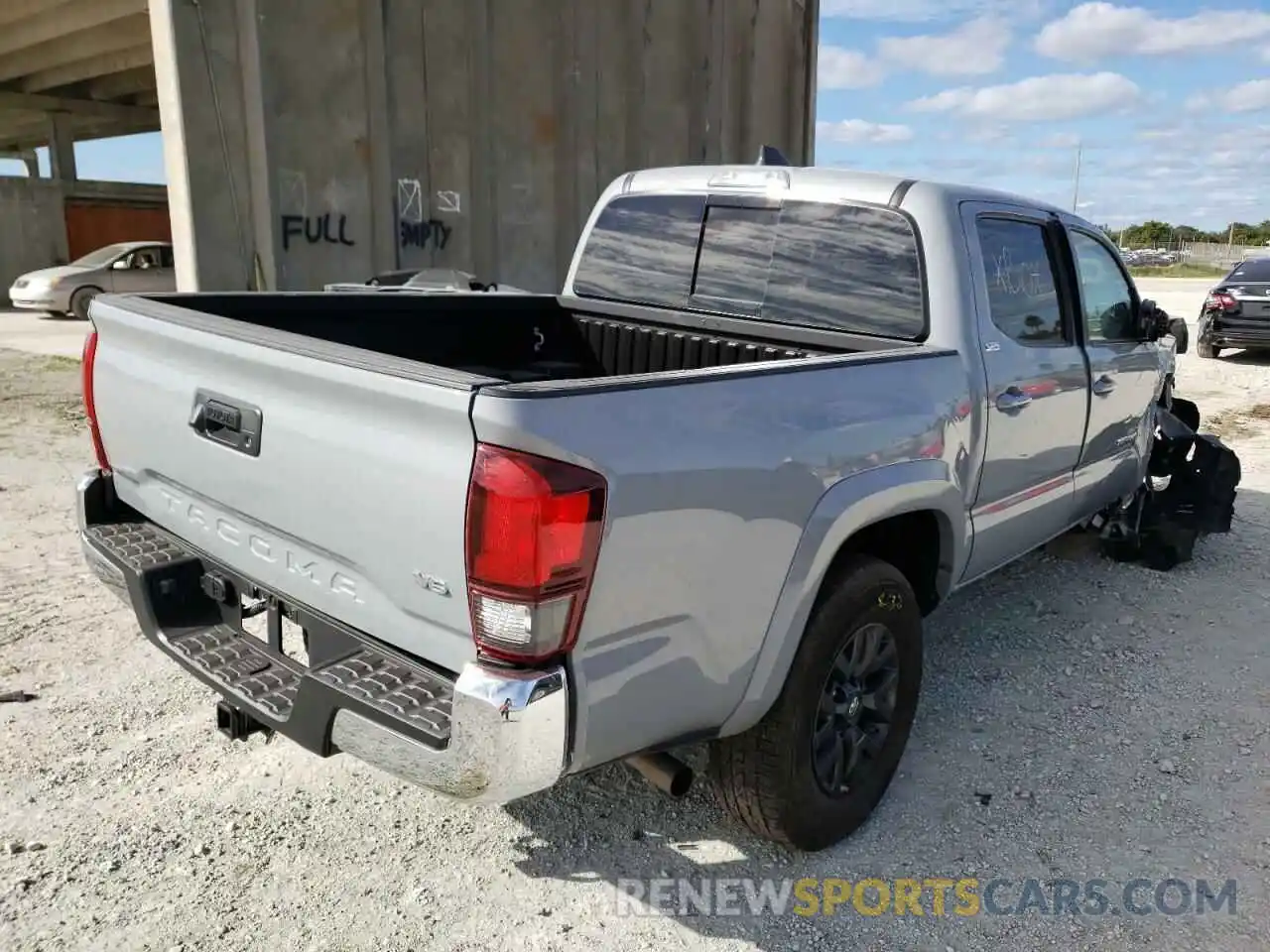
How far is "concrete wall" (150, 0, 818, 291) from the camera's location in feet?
32.4

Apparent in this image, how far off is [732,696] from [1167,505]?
4296 mm

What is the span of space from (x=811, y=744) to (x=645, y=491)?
41.6 inches

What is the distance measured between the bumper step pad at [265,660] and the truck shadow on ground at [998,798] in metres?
0.87

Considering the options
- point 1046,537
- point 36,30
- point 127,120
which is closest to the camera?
point 1046,537

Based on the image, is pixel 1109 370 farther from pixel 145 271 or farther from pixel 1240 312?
pixel 145 271

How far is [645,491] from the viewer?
204cm

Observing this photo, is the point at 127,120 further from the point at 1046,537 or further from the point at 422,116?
the point at 1046,537

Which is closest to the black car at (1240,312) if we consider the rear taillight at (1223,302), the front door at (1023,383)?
the rear taillight at (1223,302)

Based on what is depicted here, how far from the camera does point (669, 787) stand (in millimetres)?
2406

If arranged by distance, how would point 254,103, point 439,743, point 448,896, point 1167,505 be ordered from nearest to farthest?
point 439,743 → point 448,896 → point 1167,505 → point 254,103

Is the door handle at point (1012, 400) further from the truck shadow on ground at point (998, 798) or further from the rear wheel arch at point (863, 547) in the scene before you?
the truck shadow on ground at point (998, 798)

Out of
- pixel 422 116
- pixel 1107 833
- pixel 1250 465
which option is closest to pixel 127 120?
pixel 422 116
